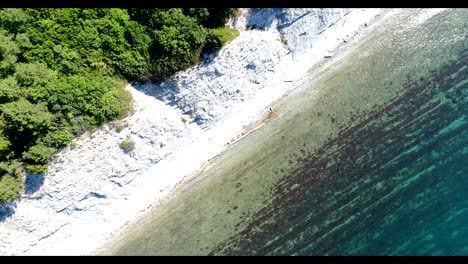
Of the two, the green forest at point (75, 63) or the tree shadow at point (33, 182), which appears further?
the tree shadow at point (33, 182)

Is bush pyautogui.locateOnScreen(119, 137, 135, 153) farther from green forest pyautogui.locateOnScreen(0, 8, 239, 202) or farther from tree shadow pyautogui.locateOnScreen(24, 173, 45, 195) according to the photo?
tree shadow pyautogui.locateOnScreen(24, 173, 45, 195)

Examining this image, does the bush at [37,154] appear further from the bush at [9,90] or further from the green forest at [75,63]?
the bush at [9,90]

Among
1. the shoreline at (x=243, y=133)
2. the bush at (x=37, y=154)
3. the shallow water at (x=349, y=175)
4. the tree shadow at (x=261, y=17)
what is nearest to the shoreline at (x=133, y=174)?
the shoreline at (x=243, y=133)

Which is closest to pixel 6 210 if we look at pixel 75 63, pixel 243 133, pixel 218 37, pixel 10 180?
pixel 10 180

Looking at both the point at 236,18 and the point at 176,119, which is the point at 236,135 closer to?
the point at 176,119

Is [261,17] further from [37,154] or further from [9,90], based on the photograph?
[37,154]

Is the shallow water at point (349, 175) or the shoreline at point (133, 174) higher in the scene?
the shoreline at point (133, 174)
